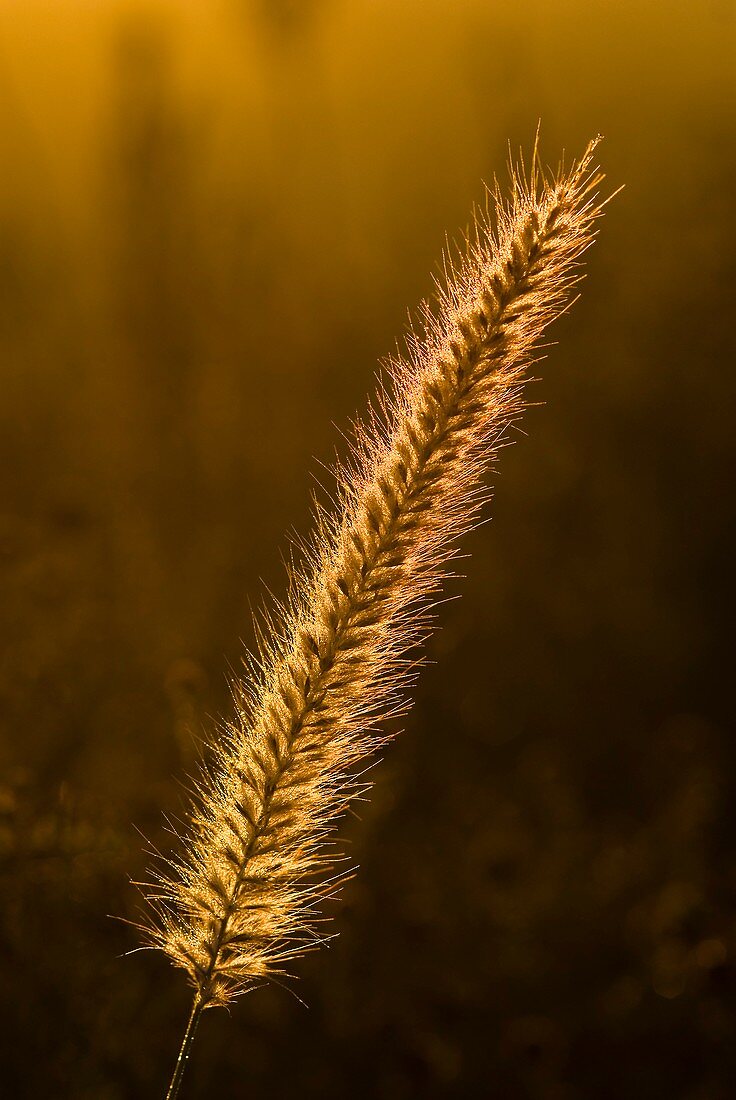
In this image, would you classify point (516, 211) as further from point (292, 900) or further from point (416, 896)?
point (416, 896)

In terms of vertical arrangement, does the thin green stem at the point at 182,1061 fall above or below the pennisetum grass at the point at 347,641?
below

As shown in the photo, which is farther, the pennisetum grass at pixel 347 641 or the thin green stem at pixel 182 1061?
the pennisetum grass at pixel 347 641

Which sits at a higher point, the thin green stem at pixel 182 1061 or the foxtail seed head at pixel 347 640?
the foxtail seed head at pixel 347 640

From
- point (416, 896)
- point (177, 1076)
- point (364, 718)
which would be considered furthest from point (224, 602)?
point (177, 1076)

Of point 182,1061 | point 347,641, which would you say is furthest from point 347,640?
point 182,1061

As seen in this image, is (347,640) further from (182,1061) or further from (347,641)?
(182,1061)

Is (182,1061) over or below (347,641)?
below

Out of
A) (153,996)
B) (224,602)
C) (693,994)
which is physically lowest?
(693,994)
